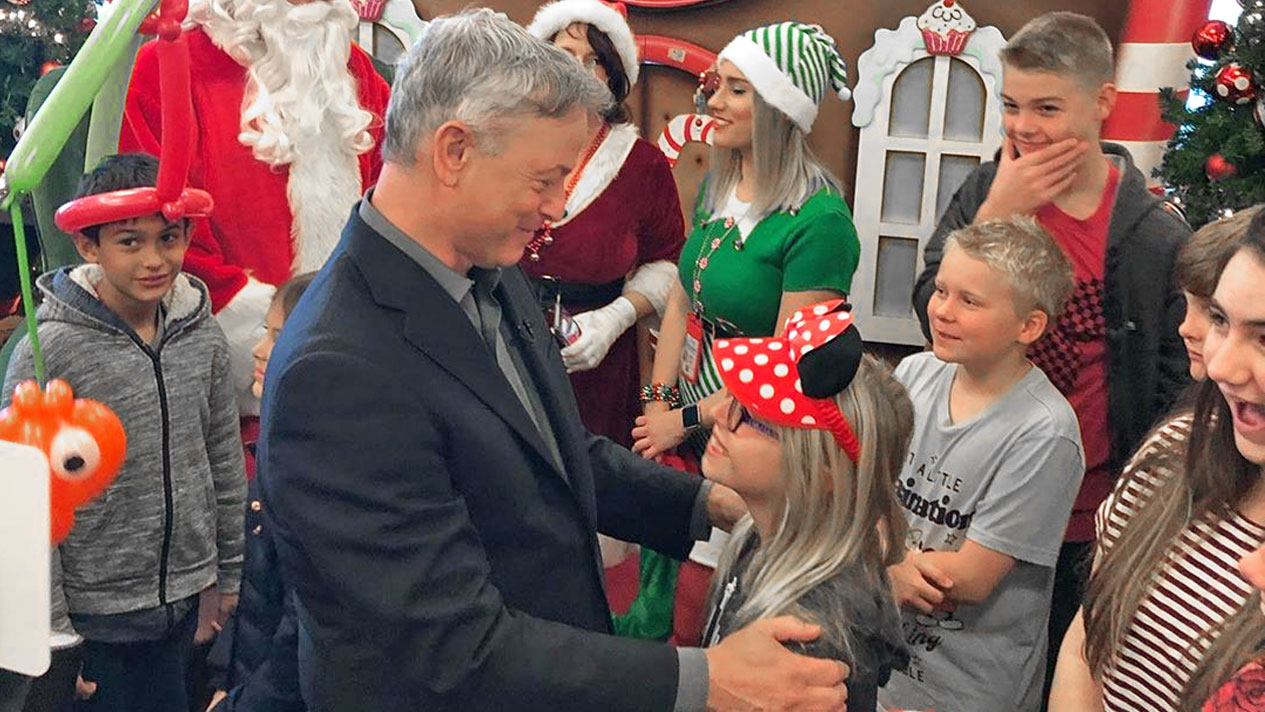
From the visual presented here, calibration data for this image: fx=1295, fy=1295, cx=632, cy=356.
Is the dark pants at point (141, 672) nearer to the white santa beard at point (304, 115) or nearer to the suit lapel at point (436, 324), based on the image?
the white santa beard at point (304, 115)

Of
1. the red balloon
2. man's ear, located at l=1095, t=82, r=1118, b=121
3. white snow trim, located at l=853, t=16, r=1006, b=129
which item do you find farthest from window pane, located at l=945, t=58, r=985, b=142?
the red balloon

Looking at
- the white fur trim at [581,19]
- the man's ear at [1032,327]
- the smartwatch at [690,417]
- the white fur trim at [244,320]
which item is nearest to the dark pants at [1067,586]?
the man's ear at [1032,327]

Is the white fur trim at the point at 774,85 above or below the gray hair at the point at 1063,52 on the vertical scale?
below

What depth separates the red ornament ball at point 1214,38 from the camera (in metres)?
3.15

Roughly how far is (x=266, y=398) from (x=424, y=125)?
14.1 inches

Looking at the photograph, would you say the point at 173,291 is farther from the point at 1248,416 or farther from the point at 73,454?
the point at 1248,416

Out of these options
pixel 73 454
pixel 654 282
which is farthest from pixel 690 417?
pixel 73 454

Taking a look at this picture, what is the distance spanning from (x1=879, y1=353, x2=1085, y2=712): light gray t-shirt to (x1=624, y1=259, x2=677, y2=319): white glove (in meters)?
1.12

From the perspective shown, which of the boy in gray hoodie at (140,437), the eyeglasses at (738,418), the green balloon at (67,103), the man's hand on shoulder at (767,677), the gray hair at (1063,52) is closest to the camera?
the green balloon at (67,103)

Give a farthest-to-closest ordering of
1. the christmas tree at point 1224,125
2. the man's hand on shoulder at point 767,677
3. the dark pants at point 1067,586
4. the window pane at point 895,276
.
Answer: the window pane at point 895,276 → the christmas tree at point 1224,125 → the dark pants at point 1067,586 → the man's hand on shoulder at point 767,677

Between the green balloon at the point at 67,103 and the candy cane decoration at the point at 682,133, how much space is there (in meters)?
3.03

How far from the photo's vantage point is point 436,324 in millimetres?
1474

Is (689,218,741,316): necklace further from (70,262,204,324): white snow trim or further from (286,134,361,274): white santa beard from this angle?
(70,262,204,324): white snow trim

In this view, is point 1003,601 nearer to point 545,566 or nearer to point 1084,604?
point 1084,604
